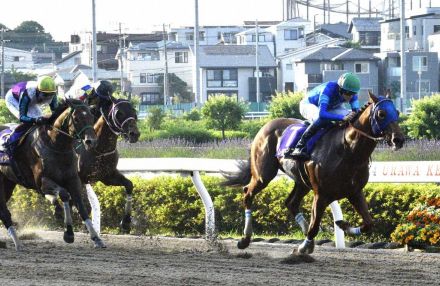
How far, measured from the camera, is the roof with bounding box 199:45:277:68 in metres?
66.2

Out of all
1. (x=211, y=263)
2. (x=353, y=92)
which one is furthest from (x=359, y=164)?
(x=211, y=263)

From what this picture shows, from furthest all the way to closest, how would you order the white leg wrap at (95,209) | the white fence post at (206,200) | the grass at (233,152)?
the grass at (233,152) → the white leg wrap at (95,209) → the white fence post at (206,200)

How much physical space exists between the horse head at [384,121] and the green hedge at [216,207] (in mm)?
1518

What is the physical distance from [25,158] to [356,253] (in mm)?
3192

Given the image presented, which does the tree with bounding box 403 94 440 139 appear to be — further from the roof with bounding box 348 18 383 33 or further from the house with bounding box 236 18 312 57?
the house with bounding box 236 18 312 57

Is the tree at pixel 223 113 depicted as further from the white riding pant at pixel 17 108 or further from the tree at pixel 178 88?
the tree at pixel 178 88

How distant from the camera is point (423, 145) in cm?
1989

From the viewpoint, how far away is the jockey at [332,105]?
8.09 m

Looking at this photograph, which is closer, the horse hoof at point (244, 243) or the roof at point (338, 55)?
the horse hoof at point (244, 243)

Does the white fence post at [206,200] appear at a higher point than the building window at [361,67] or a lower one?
lower

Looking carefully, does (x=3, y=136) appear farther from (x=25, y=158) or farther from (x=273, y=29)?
(x=273, y=29)

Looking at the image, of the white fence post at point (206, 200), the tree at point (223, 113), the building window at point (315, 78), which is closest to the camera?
the white fence post at point (206, 200)

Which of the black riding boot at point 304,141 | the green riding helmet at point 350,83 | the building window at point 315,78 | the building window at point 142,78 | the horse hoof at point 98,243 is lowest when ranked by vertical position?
the horse hoof at point 98,243

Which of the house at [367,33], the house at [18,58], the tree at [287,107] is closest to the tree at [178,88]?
the house at [367,33]
